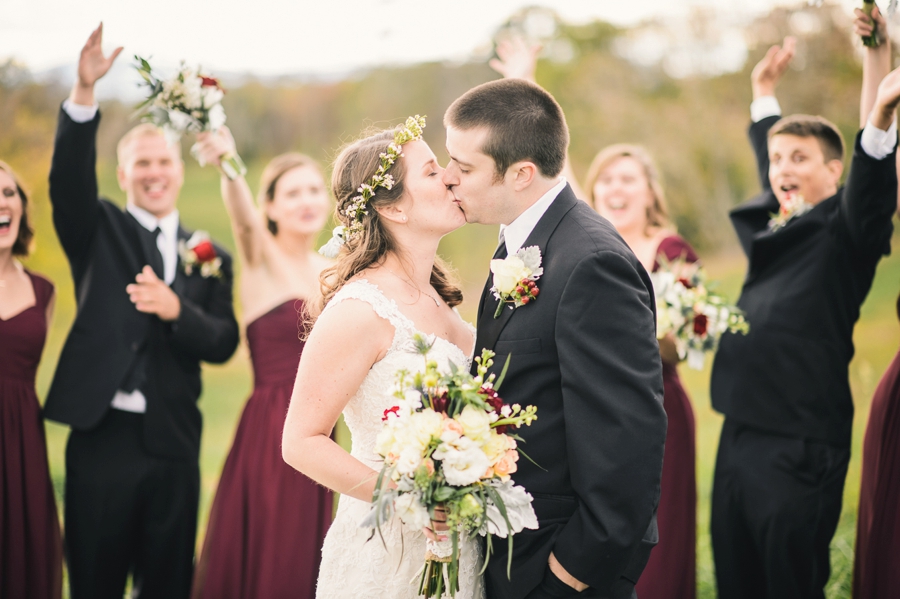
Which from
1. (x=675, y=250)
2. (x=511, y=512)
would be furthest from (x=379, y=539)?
(x=675, y=250)

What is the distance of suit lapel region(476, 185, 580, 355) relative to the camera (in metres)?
2.73

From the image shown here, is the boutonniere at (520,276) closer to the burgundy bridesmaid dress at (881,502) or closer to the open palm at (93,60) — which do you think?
the burgundy bridesmaid dress at (881,502)

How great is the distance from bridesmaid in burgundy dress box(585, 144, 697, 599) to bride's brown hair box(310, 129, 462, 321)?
190cm

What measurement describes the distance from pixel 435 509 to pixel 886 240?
10.2ft

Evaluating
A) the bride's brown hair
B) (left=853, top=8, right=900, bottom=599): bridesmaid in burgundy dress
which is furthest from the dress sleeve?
the bride's brown hair

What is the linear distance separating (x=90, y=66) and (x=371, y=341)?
2.68 metres

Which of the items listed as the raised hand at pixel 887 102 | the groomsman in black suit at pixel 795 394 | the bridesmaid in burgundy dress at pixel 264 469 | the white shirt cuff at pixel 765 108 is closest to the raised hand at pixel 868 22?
the raised hand at pixel 887 102

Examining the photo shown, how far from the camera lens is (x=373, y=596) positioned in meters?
2.88

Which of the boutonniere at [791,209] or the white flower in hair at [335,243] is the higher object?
the boutonniere at [791,209]

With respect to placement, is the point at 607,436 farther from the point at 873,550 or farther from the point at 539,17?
the point at 539,17

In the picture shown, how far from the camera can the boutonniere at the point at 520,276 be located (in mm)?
2615

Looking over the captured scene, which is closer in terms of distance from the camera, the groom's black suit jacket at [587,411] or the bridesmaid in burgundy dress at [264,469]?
the groom's black suit jacket at [587,411]

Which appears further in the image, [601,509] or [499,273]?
[499,273]

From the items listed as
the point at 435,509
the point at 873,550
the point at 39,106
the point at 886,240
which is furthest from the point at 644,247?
the point at 39,106
